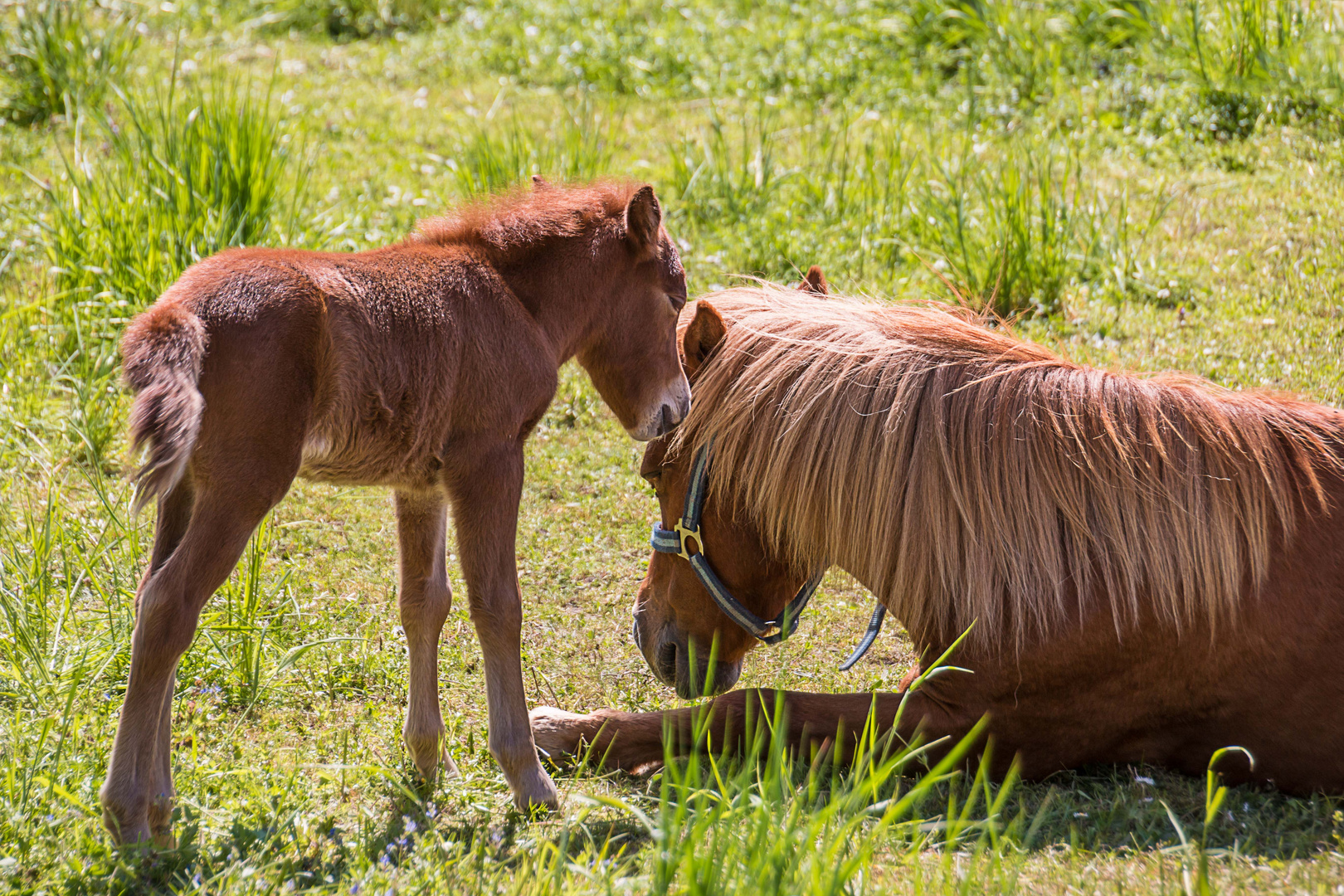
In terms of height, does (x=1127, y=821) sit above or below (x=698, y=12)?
below

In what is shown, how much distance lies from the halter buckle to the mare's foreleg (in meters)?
0.39

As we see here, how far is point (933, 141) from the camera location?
250 inches

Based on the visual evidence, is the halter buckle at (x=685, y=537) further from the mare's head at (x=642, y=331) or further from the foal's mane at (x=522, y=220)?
the foal's mane at (x=522, y=220)

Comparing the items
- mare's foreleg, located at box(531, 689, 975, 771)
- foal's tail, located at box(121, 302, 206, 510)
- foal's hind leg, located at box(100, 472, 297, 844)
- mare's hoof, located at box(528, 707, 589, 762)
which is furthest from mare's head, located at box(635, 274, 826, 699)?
foal's tail, located at box(121, 302, 206, 510)

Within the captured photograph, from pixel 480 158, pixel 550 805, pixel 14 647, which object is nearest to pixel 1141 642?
pixel 550 805

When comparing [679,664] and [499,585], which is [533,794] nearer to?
[499,585]

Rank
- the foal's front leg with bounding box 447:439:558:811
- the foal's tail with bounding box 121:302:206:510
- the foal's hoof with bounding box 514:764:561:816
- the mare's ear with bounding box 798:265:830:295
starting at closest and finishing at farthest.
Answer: the foal's tail with bounding box 121:302:206:510, the foal's front leg with bounding box 447:439:558:811, the foal's hoof with bounding box 514:764:561:816, the mare's ear with bounding box 798:265:830:295

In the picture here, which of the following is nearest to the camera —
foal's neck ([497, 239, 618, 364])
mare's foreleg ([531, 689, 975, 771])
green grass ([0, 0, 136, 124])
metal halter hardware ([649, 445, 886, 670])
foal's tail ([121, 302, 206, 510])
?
foal's tail ([121, 302, 206, 510])

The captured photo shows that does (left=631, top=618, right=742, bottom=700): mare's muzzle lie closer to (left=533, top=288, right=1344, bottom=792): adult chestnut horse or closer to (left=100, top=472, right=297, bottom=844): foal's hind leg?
(left=533, top=288, right=1344, bottom=792): adult chestnut horse

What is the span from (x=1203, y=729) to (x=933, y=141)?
439 centimetres

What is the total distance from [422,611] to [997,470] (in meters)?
1.49

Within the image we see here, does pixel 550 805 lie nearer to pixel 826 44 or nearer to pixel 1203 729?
pixel 1203 729

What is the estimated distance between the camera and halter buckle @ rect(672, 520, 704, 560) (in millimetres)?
2912

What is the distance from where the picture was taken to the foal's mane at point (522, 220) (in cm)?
263
